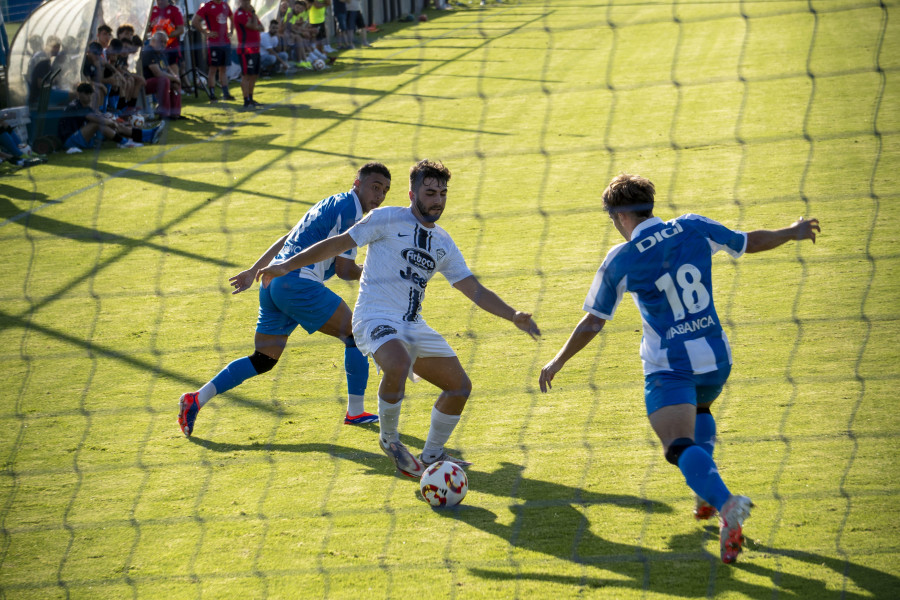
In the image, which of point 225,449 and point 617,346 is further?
point 617,346

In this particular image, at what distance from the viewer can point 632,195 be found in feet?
12.2

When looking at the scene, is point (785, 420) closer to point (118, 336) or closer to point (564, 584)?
point (564, 584)

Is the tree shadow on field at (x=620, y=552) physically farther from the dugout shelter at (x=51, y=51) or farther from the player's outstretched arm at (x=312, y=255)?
the dugout shelter at (x=51, y=51)

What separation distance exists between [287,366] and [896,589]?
Result: 4.16 meters

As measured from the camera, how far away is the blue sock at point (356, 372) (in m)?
5.31

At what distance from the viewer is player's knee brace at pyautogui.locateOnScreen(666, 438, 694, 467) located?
3.52 m

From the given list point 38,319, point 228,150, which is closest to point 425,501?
point 38,319

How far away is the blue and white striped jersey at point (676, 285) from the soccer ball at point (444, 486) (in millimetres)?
1144

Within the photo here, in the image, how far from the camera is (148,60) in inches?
630

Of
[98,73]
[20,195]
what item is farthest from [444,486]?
[98,73]

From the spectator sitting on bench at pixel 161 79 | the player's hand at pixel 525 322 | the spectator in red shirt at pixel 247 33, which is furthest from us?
the spectator in red shirt at pixel 247 33

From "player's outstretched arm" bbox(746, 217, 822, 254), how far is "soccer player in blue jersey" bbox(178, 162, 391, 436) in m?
2.26

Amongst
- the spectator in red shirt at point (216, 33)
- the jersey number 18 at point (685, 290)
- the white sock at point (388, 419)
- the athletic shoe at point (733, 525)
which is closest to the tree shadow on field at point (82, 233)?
the white sock at point (388, 419)

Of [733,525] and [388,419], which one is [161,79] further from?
[733,525]
